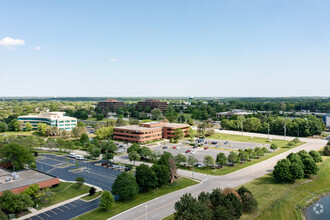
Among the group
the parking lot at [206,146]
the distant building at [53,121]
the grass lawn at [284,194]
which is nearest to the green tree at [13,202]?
the grass lawn at [284,194]

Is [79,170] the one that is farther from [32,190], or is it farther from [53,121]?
[53,121]

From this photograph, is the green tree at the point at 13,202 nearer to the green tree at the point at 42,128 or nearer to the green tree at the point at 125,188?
the green tree at the point at 125,188

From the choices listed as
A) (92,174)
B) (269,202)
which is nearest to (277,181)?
(269,202)

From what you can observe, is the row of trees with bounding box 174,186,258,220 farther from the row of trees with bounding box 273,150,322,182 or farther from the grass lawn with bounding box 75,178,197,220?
the row of trees with bounding box 273,150,322,182

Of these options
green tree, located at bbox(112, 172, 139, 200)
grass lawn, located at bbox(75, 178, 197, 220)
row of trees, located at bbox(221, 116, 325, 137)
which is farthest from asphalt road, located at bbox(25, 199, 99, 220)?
row of trees, located at bbox(221, 116, 325, 137)

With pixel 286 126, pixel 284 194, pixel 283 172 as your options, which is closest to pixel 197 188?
pixel 284 194

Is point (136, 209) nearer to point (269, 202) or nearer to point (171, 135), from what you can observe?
point (269, 202)

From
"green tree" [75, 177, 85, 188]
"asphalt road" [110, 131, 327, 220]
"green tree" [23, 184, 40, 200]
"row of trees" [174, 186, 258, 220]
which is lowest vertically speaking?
"asphalt road" [110, 131, 327, 220]
